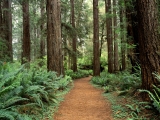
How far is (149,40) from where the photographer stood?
531 centimetres

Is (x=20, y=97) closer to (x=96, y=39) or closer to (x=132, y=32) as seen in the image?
(x=132, y=32)

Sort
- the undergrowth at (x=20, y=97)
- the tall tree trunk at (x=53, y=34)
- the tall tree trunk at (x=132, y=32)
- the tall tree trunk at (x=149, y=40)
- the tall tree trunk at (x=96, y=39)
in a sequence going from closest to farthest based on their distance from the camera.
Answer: the undergrowth at (x=20, y=97) → the tall tree trunk at (x=149, y=40) → the tall tree trunk at (x=53, y=34) → the tall tree trunk at (x=132, y=32) → the tall tree trunk at (x=96, y=39)

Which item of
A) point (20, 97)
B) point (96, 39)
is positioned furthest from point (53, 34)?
point (96, 39)

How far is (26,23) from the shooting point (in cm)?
1284

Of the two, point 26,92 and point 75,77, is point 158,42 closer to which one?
point 26,92

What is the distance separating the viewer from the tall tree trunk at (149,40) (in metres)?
5.30

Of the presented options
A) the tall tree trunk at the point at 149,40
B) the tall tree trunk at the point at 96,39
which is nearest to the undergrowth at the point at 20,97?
the tall tree trunk at the point at 149,40

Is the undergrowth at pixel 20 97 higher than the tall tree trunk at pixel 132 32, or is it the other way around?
the tall tree trunk at pixel 132 32

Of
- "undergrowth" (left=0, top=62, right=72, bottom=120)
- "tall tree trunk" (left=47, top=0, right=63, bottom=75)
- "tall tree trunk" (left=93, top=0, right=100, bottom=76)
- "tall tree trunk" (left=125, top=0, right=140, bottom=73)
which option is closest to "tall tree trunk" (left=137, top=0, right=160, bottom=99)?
"undergrowth" (left=0, top=62, right=72, bottom=120)

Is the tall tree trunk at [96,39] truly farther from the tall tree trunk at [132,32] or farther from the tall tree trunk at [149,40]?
the tall tree trunk at [149,40]

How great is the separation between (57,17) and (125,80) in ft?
15.2

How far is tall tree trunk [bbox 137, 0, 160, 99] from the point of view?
17.4 ft

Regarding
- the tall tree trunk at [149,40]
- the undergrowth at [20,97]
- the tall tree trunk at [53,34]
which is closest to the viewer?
the undergrowth at [20,97]

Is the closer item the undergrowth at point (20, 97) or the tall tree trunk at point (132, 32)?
the undergrowth at point (20, 97)
